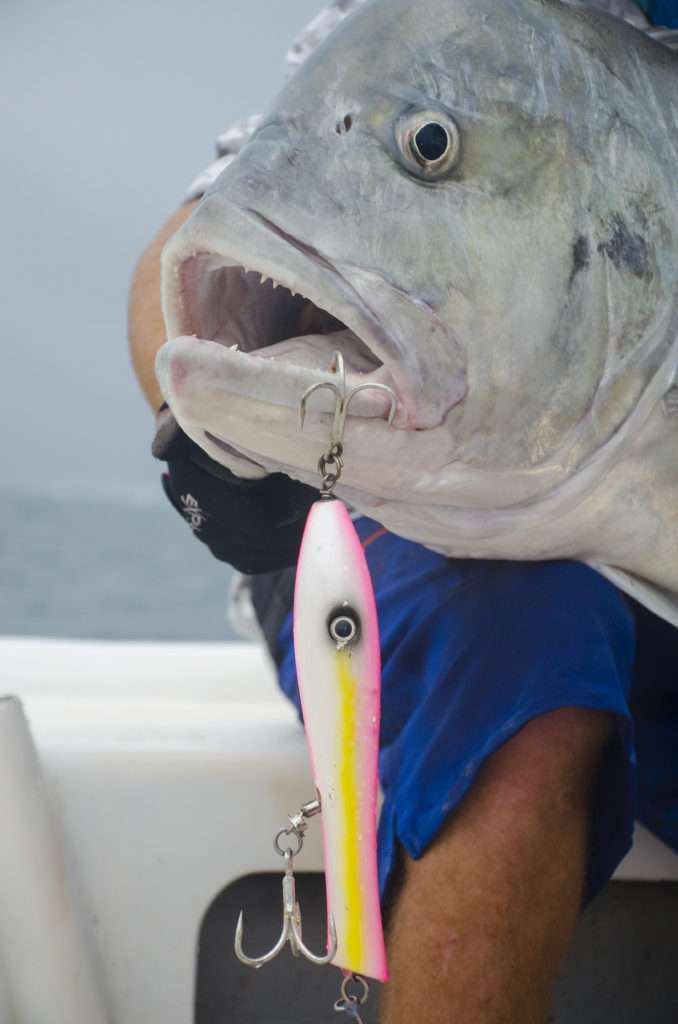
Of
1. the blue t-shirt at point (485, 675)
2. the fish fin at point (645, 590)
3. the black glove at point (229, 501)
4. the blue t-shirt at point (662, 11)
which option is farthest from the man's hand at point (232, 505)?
the blue t-shirt at point (662, 11)

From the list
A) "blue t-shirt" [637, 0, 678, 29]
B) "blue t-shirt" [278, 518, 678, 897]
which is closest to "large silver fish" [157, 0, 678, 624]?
"blue t-shirt" [278, 518, 678, 897]

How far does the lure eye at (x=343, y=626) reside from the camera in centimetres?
84

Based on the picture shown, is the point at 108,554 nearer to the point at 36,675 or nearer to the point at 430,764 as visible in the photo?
the point at 36,675

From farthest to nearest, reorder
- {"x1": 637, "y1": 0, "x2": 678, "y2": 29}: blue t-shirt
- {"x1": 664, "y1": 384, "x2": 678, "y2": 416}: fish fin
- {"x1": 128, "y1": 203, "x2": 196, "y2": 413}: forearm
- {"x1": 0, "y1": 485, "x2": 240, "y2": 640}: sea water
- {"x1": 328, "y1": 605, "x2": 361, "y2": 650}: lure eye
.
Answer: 1. {"x1": 0, "y1": 485, "x2": 240, "y2": 640}: sea water
2. {"x1": 128, "y1": 203, "x2": 196, "y2": 413}: forearm
3. {"x1": 637, "y1": 0, "x2": 678, "y2": 29}: blue t-shirt
4. {"x1": 664, "y1": 384, "x2": 678, "y2": 416}: fish fin
5. {"x1": 328, "y1": 605, "x2": 361, "y2": 650}: lure eye

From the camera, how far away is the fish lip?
33.9 inches

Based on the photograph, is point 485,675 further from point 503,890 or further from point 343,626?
point 343,626

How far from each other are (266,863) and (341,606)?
2.87 ft

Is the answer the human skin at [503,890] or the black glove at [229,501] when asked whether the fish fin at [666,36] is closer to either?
the black glove at [229,501]

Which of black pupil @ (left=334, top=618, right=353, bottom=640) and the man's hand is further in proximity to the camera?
the man's hand

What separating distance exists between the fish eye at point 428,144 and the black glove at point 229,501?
15.0 inches

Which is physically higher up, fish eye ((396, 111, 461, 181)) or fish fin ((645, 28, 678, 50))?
fish fin ((645, 28, 678, 50))

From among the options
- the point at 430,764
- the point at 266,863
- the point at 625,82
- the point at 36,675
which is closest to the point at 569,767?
the point at 430,764

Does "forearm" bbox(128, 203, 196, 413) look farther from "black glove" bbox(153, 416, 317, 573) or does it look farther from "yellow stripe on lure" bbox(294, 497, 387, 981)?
"yellow stripe on lure" bbox(294, 497, 387, 981)

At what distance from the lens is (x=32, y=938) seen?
1479 mm
